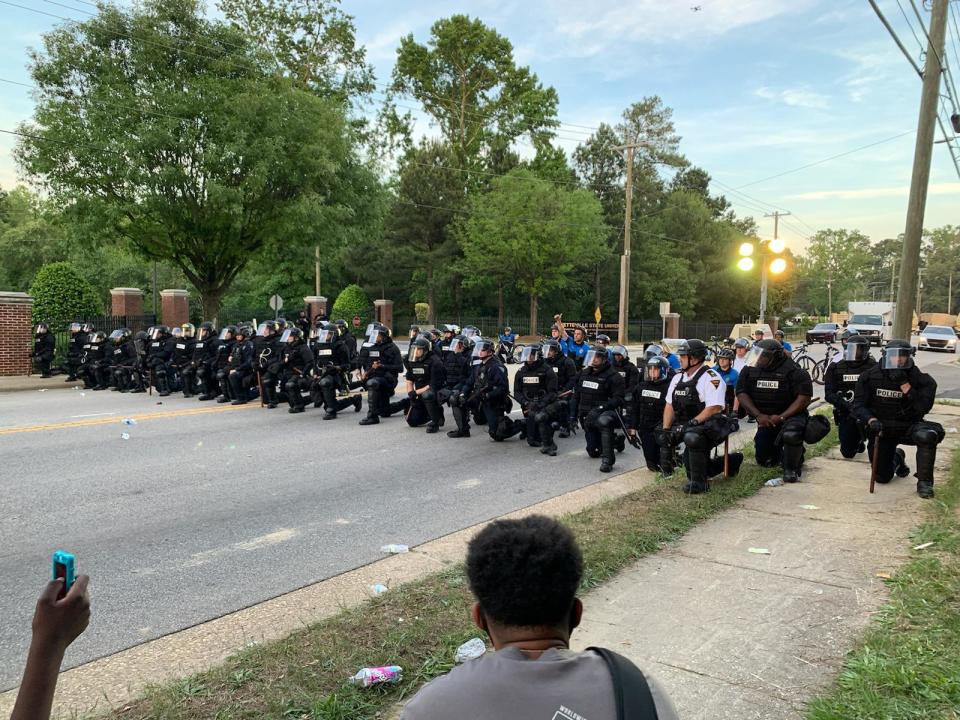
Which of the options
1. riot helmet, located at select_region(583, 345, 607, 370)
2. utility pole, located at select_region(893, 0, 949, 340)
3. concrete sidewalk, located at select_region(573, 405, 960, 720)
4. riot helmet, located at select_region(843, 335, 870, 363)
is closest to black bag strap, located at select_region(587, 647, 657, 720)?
concrete sidewalk, located at select_region(573, 405, 960, 720)

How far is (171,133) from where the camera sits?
2230 centimetres

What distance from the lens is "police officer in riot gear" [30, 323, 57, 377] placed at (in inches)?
815

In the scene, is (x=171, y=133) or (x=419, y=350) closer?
(x=419, y=350)

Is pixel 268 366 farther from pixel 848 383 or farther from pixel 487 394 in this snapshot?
pixel 848 383

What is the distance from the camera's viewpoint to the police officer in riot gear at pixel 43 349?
2070cm

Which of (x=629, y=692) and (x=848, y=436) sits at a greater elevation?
(x=629, y=692)

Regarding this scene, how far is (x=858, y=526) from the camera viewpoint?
676 cm

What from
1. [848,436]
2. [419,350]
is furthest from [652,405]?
[419,350]

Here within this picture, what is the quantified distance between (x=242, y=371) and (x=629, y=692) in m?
14.8

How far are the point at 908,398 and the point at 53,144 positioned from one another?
23.4 meters

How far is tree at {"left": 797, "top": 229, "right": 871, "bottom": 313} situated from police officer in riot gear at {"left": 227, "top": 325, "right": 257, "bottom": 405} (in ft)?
374

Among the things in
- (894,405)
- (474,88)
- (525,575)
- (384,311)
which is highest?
(474,88)

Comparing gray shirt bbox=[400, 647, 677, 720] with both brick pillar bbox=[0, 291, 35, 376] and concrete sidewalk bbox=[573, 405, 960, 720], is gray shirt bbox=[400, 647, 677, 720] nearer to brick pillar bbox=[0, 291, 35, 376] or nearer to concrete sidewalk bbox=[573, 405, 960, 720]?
concrete sidewalk bbox=[573, 405, 960, 720]

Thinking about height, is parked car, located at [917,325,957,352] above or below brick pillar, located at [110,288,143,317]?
below
